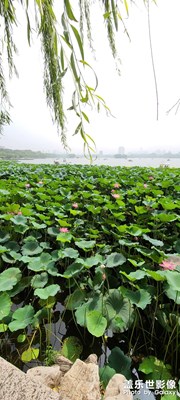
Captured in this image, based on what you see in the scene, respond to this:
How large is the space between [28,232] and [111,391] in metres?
1.32

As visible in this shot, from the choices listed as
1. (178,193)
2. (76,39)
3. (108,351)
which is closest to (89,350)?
(108,351)

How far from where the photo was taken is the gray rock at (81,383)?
65 cm

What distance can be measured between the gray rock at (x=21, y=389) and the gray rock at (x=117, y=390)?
0.56 feet

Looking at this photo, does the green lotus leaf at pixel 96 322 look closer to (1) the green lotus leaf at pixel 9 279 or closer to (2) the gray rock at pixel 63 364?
(2) the gray rock at pixel 63 364

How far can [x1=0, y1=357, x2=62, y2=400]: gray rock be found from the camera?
0.53 metres

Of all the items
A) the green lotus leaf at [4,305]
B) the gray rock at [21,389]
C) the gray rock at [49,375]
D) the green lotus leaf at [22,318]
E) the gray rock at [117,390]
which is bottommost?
the gray rock at [49,375]

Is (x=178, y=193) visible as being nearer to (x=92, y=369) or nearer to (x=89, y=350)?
(x=89, y=350)

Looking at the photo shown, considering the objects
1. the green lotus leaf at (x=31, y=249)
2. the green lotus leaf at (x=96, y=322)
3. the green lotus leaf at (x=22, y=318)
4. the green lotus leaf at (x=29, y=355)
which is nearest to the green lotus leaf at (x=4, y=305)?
the green lotus leaf at (x=22, y=318)

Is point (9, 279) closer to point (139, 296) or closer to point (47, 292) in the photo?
point (47, 292)

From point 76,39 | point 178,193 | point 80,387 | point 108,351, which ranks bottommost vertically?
point 108,351

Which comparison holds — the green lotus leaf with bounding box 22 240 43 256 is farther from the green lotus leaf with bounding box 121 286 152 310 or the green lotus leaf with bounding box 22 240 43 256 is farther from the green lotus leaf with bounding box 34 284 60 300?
the green lotus leaf with bounding box 121 286 152 310

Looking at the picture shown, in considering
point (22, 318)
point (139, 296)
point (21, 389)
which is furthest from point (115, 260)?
point (21, 389)

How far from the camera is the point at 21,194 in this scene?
2330 mm

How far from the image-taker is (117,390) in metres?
0.66
